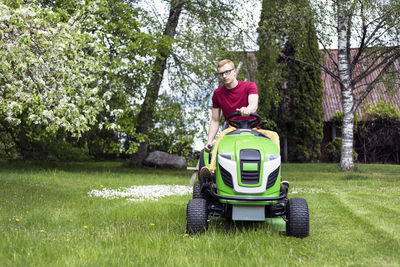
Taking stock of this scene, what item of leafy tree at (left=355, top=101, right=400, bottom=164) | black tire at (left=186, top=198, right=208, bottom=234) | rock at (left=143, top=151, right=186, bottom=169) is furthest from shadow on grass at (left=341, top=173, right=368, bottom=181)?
black tire at (left=186, top=198, right=208, bottom=234)

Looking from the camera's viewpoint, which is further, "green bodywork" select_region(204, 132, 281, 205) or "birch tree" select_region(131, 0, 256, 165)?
"birch tree" select_region(131, 0, 256, 165)

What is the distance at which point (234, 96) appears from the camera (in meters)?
4.88

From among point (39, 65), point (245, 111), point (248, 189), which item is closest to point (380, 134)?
point (39, 65)

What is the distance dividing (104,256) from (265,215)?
1662 millimetres

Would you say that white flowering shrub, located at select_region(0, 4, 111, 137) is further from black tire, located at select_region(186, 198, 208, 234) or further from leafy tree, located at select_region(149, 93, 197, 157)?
leafy tree, located at select_region(149, 93, 197, 157)

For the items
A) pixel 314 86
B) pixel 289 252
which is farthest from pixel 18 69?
pixel 314 86

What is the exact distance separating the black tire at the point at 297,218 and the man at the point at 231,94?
3.45ft

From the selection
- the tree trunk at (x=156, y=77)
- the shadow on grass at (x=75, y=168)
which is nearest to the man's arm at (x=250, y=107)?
the tree trunk at (x=156, y=77)

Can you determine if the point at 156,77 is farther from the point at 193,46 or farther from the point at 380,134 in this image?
the point at 380,134

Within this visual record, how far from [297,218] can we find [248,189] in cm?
59

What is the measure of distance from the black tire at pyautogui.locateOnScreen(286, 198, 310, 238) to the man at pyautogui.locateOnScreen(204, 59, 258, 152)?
1.05 meters

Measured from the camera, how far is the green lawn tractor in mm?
4090

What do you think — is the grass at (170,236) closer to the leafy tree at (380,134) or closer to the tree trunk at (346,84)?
the tree trunk at (346,84)

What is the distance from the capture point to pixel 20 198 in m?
7.38
